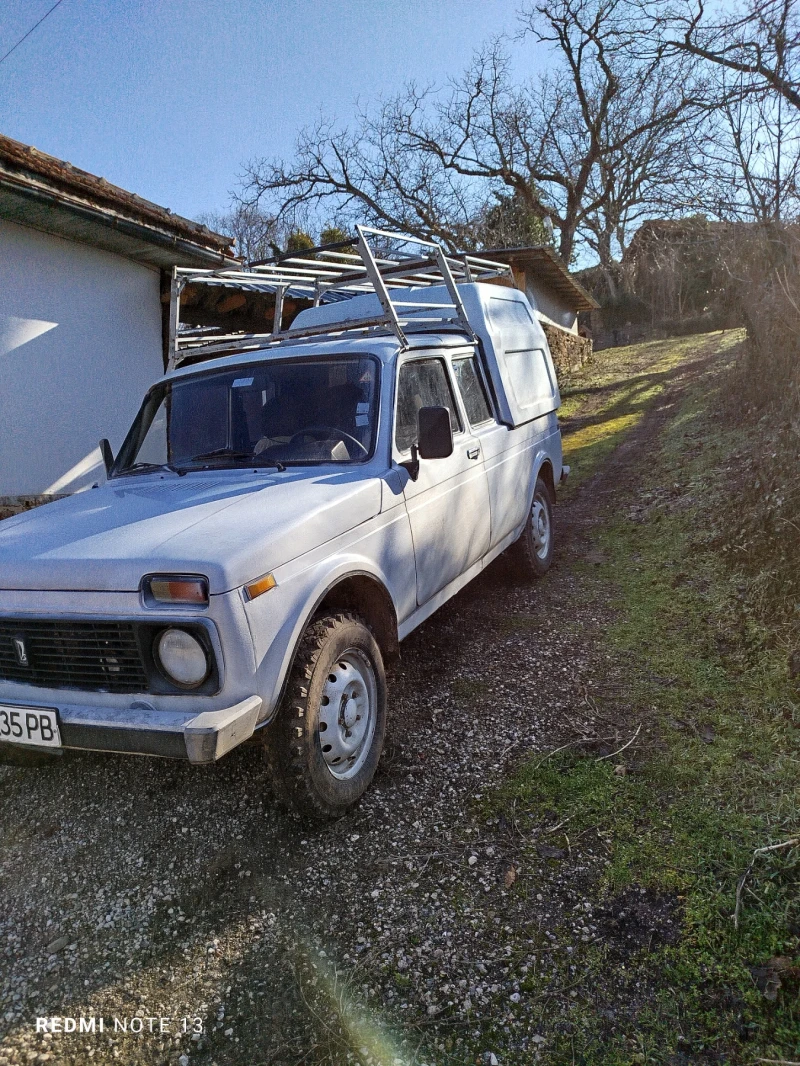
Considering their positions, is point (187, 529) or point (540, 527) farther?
point (540, 527)

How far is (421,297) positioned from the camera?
241 inches

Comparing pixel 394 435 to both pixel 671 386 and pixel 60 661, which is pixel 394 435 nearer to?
pixel 60 661

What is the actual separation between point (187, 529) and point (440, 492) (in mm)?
1700

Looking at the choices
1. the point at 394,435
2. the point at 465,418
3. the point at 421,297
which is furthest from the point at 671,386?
the point at 394,435

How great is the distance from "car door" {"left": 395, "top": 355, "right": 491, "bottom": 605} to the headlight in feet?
5.01

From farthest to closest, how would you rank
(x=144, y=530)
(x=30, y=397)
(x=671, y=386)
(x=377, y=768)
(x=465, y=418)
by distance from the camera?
(x=671, y=386)
(x=30, y=397)
(x=465, y=418)
(x=377, y=768)
(x=144, y=530)

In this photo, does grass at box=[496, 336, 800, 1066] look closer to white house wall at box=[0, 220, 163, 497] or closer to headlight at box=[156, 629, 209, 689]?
headlight at box=[156, 629, 209, 689]

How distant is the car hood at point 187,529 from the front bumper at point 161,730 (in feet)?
1.47

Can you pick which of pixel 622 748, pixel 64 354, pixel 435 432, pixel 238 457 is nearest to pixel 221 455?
pixel 238 457

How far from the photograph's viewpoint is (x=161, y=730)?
242 centimetres

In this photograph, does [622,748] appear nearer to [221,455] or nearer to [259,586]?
[259,586]

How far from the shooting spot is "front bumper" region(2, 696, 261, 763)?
2.38m

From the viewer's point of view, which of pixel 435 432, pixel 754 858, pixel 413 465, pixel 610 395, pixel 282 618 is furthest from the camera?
pixel 610 395

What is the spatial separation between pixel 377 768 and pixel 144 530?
1.62 m
